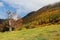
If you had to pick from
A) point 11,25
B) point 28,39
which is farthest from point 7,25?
point 28,39

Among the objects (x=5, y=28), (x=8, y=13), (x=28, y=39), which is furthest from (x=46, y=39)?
(x=5, y=28)

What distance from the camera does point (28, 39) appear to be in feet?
106

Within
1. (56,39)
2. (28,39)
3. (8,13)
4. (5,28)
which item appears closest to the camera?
(56,39)

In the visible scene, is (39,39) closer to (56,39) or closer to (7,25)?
(56,39)

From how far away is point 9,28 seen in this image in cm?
7588

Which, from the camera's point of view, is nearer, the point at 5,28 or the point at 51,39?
the point at 51,39

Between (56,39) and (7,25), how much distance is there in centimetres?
4927

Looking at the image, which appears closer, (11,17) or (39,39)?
(39,39)

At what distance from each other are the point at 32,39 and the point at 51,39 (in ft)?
10.0

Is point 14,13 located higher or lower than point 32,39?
higher

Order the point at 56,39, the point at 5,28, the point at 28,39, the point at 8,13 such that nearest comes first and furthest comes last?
the point at 56,39
the point at 28,39
the point at 8,13
the point at 5,28

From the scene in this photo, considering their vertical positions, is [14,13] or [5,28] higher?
[14,13]

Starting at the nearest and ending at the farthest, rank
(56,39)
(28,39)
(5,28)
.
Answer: (56,39) → (28,39) → (5,28)

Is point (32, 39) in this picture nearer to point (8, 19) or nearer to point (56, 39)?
point (56, 39)
